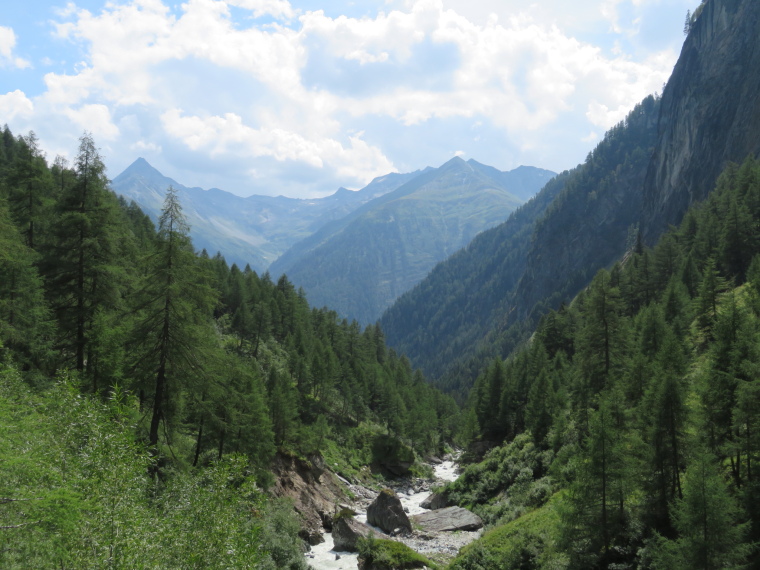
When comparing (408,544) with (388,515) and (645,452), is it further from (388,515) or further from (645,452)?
(645,452)

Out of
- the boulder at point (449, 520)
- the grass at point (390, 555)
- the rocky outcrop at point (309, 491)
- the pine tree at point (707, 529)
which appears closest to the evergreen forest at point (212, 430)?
the pine tree at point (707, 529)

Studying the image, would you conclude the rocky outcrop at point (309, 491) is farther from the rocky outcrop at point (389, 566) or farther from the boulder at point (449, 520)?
the boulder at point (449, 520)

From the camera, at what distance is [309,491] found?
50125 millimetres

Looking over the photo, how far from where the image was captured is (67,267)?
26484 millimetres

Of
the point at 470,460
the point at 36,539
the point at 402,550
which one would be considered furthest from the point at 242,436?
the point at 470,460

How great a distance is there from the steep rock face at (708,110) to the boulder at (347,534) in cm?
13221

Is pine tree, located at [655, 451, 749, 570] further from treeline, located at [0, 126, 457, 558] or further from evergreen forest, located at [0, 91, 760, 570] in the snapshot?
treeline, located at [0, 126, 457, 558]

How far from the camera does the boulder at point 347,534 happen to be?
128 feet

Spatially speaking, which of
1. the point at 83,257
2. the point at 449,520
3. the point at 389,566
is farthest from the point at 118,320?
the point at 449,520

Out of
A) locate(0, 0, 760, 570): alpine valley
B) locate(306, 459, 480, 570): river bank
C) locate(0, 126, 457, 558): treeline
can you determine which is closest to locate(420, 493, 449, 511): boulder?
locate(0, 0, 760, 570): alpine valley

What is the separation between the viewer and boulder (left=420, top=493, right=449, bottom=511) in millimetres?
57531

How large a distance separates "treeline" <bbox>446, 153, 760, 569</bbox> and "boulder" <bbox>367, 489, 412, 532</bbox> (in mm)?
8831

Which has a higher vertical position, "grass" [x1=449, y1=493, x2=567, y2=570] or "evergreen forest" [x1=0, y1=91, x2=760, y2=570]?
"evergreen forest" [x1=0, y1=91, x2=760, y2=570]

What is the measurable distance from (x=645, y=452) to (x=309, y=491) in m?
35.3
